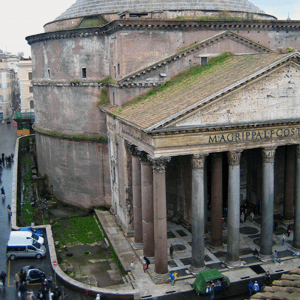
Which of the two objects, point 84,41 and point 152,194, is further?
point 84,41

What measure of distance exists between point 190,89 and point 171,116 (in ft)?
15.3

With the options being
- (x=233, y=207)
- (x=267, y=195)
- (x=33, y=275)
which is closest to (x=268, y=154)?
(x=267, y=195)

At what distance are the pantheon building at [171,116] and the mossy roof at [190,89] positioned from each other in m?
0.12

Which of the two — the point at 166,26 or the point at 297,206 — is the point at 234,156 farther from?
the point at 166,26

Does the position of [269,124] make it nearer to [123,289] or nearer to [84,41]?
[123,289]

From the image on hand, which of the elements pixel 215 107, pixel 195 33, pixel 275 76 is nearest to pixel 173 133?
pixel 215 107

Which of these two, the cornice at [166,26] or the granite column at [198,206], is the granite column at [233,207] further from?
the cornice at [166,26]

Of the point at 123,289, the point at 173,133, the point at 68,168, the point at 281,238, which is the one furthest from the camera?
the point at 68,168

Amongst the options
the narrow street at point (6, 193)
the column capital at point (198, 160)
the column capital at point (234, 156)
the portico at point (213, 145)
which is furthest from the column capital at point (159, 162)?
the narrow street at point (6, 193)

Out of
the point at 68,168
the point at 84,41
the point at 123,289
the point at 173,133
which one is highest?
the point at 84,41

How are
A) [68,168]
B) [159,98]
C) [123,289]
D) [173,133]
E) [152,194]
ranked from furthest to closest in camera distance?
[68,168], [159,98], [152,194], [123,289], [173,133]

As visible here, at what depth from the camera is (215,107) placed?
76.8 ft

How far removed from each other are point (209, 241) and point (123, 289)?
7902mm

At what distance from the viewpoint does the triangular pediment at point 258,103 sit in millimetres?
23297
